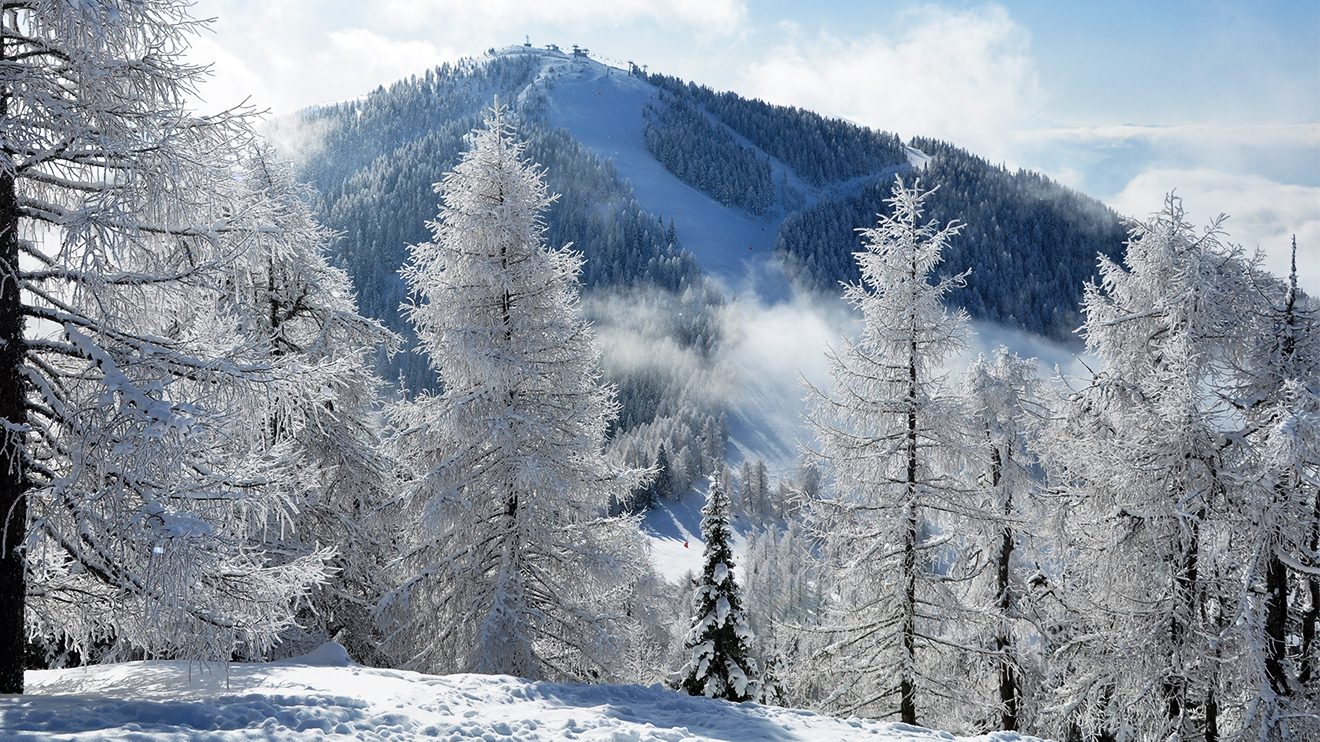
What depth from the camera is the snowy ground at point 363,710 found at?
21.9 feet

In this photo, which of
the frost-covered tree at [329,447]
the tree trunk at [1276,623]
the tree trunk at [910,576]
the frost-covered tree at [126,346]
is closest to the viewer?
the frost-covered tree at [126,346]

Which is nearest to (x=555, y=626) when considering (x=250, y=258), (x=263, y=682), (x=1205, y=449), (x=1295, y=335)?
(x=263, y=682)

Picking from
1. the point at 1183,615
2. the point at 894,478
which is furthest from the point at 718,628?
the point at 1183,615

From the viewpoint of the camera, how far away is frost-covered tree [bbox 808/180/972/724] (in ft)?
46.7

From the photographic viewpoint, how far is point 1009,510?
20000mm

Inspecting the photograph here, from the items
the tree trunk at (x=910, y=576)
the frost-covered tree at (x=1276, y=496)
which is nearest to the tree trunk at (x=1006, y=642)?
the tree trunk at (x=910, y=576)

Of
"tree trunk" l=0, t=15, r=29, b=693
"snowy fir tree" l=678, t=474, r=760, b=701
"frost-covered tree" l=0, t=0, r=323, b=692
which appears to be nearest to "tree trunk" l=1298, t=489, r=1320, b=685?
"snowy fir tree" l=678, t=474, r=760, b=701

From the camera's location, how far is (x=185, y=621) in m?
7.16

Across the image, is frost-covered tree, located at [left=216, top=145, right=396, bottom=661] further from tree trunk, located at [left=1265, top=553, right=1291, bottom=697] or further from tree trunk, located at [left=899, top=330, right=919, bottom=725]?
tree trunk, located at [left=1265, top=553, right=1291, bottom=697]

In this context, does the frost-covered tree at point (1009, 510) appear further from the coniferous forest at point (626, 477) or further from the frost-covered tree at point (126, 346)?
the frost-covered tree at point (126, 346)

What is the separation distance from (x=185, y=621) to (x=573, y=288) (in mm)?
10359

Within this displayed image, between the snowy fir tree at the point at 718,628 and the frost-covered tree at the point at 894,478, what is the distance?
19.2ft

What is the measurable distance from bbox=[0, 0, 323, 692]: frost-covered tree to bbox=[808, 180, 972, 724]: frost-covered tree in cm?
990

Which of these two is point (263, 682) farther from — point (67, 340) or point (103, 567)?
point (67, 340)
